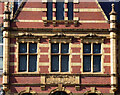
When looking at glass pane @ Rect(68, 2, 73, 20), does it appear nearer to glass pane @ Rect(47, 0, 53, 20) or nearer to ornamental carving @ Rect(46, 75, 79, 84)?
glass pane @ Rect(47, 0, 53, 20)

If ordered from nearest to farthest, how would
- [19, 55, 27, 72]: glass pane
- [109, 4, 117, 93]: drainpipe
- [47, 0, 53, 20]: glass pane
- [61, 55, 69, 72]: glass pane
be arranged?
[109, 4, 117, 93]: drainpipe < [19, 55, 27, 72]: glass pane < [61, 55, 69, 72]: glass pane < [47, 0, 53, 20]: glass pane

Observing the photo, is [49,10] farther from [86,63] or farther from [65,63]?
[86,63]

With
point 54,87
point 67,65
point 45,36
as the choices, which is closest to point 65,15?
point 45,36

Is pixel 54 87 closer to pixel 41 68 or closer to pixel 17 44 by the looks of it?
pixel 41 68

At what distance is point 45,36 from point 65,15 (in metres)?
1.86

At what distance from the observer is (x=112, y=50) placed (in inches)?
755

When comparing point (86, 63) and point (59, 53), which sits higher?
point (59, 53)

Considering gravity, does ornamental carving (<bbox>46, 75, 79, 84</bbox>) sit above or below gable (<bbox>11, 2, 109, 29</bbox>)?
below

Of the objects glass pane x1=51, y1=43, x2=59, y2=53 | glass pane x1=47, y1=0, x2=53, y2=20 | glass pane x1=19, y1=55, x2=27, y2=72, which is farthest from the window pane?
glass pane x1=19, y1=55, x2=27, y2=72

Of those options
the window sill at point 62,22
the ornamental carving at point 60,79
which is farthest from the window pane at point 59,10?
the ornamental carving at point 60,79

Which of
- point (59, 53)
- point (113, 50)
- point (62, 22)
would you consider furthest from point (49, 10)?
point (113, 50)

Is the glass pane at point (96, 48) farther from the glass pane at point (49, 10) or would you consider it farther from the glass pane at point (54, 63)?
the glass pane at point (49, 10)

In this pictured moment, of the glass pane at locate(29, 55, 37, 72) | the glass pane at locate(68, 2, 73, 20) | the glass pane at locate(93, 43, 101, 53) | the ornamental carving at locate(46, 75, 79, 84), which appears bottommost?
the ornamental carving at locate(46, 75, 79, 84)

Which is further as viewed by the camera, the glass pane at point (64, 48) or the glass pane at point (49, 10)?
the glass pane at point (49, 10)
